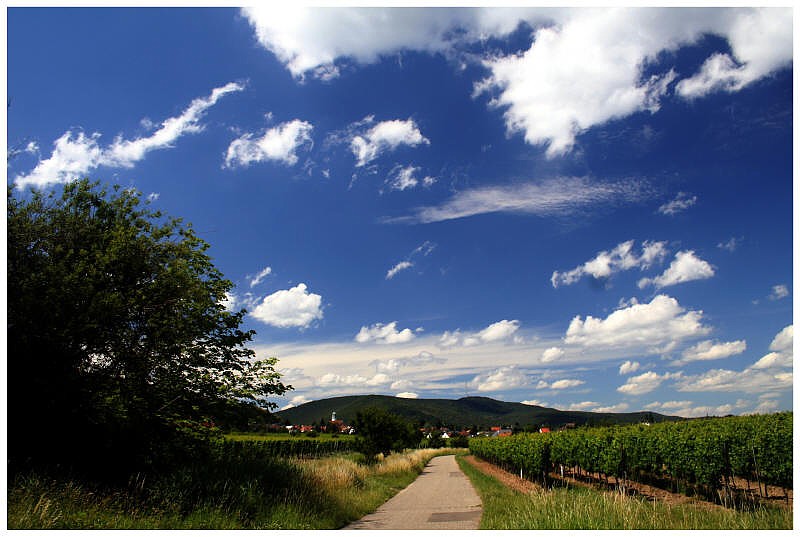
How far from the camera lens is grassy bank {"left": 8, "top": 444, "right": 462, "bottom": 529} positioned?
8.05m

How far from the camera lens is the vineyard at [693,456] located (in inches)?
642

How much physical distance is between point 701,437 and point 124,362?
65.0 feet

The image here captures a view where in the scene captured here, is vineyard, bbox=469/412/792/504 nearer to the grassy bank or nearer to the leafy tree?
the leafy tree

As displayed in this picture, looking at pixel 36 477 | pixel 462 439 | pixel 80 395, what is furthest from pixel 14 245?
pixel 462 439

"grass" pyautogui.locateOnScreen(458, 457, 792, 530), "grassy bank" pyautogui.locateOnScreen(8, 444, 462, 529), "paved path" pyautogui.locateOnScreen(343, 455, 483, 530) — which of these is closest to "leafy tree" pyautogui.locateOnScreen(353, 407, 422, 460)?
"paved path" pyautogui.locateOnScreen(343, 455, 483, 530)

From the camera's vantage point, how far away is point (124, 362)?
12398 mm

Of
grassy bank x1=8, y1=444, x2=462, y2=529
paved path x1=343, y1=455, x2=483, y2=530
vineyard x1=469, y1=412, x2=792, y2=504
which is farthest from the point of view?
vineyard x1=469, y1=412, x2=792, y2=504

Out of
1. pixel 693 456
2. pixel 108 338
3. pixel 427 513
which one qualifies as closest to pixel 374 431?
pixel 693 456

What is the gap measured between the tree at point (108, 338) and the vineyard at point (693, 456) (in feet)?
50.1

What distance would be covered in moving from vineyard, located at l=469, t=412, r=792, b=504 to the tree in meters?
15.3

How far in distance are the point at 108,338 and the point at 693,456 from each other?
20.0 metres

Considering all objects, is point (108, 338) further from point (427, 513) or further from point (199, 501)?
point (427, 513)

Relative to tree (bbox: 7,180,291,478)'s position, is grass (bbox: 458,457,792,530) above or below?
below

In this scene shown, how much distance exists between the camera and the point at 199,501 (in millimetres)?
10305
